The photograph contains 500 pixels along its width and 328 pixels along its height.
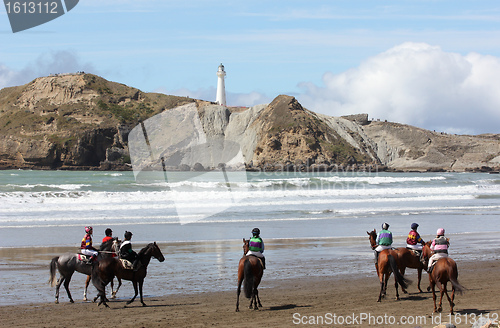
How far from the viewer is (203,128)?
362ft

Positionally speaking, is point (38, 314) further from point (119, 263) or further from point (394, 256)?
point (394, 256)

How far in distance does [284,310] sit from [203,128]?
102105 millimetres

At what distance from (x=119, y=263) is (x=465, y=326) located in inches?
237

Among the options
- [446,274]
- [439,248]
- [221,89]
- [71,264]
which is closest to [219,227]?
[71,264]

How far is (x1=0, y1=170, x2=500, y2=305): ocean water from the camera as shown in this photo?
12227 mm

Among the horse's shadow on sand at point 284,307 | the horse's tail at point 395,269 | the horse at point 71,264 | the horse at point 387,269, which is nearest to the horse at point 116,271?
the horse at point 71,264

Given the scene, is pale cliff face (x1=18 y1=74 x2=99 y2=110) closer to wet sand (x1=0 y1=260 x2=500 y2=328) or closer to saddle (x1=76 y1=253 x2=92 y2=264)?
saddle (x1=76 y1=253 x2=92 y2=264)

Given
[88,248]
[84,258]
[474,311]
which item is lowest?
[474,311]

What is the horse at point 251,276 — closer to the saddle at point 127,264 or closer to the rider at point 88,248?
the saddle at point 127,264

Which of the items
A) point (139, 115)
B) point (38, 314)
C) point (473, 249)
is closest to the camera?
point (38, 314)

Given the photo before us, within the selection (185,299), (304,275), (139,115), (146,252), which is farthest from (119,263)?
(139,115)

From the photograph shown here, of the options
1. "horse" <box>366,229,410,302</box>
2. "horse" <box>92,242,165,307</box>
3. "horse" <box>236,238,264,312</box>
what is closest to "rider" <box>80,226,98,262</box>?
"horse" <box>92,242,165,307</box>

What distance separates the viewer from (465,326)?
7758mm

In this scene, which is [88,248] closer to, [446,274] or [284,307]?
[284,307]
